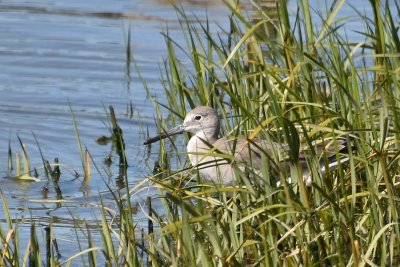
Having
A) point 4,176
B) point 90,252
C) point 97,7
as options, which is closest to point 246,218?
point 90,252

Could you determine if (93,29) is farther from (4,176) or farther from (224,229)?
(224,229)

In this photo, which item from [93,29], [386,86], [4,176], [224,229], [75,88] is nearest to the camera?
[224,229]

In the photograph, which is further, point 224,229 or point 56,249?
point 56,249

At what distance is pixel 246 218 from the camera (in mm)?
4141

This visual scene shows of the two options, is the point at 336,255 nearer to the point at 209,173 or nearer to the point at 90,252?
the point at 90,252

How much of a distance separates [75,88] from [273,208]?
5.40m

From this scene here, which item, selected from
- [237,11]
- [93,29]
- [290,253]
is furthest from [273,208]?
[93,29]

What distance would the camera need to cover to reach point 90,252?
4102mm

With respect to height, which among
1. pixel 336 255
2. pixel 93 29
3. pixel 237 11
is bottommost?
pixel 336 255

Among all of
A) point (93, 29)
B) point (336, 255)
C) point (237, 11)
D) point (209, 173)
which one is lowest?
point (336, 255)

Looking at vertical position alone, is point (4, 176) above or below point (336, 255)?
above

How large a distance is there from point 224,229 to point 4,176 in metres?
3.37

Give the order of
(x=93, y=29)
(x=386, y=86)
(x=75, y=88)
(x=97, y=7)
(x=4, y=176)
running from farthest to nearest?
(x=97, y=7)
(x=93, y=29)
(x=75, y=88)
(x=4, y=176)
(x=386, y=86)

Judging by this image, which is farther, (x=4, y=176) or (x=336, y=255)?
(x=4, y=176)
